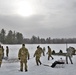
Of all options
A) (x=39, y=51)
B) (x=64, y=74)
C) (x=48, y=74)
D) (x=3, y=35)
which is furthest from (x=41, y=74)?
(x=3, y=35)

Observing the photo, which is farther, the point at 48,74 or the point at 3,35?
the point at 3,35

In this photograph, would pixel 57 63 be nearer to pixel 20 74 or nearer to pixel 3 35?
pixel 20 74

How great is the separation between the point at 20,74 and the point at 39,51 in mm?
5901

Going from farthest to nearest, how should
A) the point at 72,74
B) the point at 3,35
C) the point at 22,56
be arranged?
the point at 3,35 → the point at 22,56 → the point at 72,74

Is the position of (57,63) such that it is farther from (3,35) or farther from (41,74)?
(3,35)

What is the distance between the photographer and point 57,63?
684 inches

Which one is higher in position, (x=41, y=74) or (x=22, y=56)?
(x=22, y=56)

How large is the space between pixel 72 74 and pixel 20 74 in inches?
118

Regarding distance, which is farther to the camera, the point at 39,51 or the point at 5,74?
the point at 39,51

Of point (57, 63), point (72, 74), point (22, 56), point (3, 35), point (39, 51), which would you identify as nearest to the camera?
point (72, 74)

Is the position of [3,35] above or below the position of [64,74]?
above

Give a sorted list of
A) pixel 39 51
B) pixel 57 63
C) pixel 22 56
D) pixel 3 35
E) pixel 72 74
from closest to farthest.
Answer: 1. pixel 72 74
2. pixel 22 56
3. pixel 57 63
4. pixel 39 51
5. pixel 3 35

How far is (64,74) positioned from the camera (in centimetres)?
1361

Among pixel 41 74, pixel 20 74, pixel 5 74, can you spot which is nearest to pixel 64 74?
pixel 41 74
